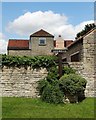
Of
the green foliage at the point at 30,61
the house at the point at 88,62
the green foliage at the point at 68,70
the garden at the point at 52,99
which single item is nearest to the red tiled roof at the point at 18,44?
the house at the point at 88,62

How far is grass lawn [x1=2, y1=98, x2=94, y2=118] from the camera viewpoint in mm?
11203

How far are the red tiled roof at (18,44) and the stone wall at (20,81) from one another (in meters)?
26.6

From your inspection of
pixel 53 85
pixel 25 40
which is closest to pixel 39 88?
pixel 53 85

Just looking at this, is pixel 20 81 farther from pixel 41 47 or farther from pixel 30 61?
pixel 41 47

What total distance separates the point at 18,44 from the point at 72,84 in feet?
99.8

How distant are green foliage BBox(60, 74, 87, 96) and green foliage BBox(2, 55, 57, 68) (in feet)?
5.60

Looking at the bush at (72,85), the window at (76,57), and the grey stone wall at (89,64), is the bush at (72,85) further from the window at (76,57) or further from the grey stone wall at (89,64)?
the window at (76,57)

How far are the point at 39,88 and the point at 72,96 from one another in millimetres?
1946

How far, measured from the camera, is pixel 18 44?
43781 mm

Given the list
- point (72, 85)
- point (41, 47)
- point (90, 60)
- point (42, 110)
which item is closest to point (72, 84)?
point (72, 85)

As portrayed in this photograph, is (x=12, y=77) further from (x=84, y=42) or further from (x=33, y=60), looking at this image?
(x=84, y=42)

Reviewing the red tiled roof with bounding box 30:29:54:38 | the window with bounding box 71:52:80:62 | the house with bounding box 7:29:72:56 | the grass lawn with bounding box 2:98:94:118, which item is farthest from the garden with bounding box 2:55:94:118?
the red tiled roof with bounding box 30:29:54:38

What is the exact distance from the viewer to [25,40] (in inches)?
1774

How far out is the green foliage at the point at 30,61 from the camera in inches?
619
